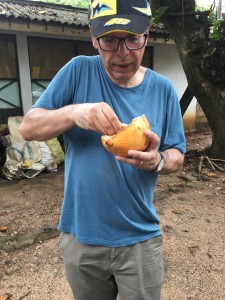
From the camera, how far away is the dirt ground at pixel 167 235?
9.19 feet

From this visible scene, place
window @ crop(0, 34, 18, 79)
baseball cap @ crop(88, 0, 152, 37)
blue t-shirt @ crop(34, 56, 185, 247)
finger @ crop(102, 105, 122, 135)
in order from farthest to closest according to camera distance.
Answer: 1. window @ crop(0, 34, 18, 79)
2. blue t-shirt @ crop(34, 56, 185, 247)
3. baseball cap @ crop(88, 0, 152, 37)
4. finger @ crop(102, 105, 122, 135)

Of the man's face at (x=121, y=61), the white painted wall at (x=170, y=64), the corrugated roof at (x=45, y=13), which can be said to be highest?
the corrugated roof at (x=45, y=13)

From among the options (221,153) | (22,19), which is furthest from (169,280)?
(22,19)

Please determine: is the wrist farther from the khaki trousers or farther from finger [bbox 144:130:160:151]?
the khaki trousers

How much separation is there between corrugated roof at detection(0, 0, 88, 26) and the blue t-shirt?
5318 millimetres

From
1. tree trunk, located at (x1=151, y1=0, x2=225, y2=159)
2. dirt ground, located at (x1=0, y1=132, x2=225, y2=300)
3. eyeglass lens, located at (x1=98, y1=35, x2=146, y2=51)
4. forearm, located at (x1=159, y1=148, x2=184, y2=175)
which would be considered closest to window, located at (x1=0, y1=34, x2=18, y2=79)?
dirt ground, located at (x1=0, y1=132, x2=225, y2=300)

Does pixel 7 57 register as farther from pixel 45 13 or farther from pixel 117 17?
pixel 117 17

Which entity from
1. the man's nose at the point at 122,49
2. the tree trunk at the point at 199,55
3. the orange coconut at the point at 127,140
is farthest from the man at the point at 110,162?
the tree trunk at the point at 199,55

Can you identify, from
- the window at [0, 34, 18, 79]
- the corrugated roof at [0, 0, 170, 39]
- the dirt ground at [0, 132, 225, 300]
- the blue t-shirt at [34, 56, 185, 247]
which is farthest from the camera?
the window at [0, 34, 18, 79]

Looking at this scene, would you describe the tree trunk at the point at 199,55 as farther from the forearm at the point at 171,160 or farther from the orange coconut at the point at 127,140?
the orange coconut at the point at 127,140

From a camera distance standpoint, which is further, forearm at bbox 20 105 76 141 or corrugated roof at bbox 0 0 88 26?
corrugated roof at bbox 0 0 88 26

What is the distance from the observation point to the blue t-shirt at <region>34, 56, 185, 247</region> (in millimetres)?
1368

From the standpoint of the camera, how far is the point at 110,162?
1.36 metres

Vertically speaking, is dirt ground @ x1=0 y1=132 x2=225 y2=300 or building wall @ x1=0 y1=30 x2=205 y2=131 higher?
building wall @ x1=0 y1=30 x2=205 y2=131
